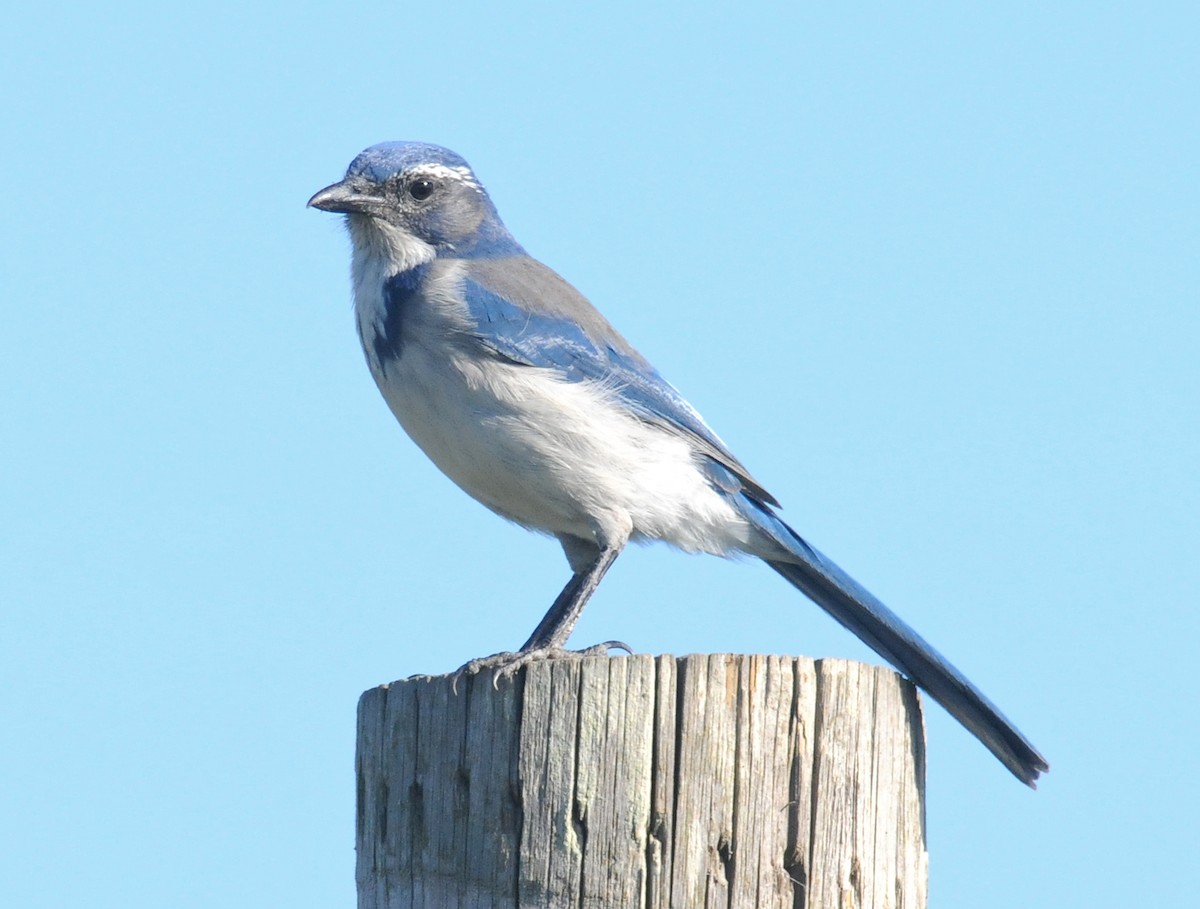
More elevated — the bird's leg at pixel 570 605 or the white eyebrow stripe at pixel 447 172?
the white eyebrow stripe at pixel 447 172

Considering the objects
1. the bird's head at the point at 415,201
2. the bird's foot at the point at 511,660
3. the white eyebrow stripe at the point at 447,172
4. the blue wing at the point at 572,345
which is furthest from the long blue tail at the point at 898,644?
the white eyebrow stripe at the point at 447,172

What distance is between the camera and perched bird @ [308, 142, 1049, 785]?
688cm

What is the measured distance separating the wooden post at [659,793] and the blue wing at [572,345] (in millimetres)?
2894

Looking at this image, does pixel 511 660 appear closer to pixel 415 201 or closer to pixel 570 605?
pixel 570 605

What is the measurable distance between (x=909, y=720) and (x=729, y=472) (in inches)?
118

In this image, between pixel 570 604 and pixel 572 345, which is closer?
pixel 570 604

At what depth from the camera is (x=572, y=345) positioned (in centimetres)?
732

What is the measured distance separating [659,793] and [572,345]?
349 cm

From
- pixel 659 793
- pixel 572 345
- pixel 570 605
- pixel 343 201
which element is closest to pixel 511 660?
pixel 659 793

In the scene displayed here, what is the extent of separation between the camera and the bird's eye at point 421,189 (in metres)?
7.87

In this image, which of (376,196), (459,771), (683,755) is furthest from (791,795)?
(376,196)

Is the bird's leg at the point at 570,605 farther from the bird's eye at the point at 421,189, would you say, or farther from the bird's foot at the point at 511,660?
the bird's eye at the point at 421,189

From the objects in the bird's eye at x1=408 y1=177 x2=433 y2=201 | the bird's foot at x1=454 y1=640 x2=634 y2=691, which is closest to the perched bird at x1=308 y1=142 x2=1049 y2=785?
the bird's eye at x1=408 y1=177 x2=433 y2=201

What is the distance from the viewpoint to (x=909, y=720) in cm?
467
